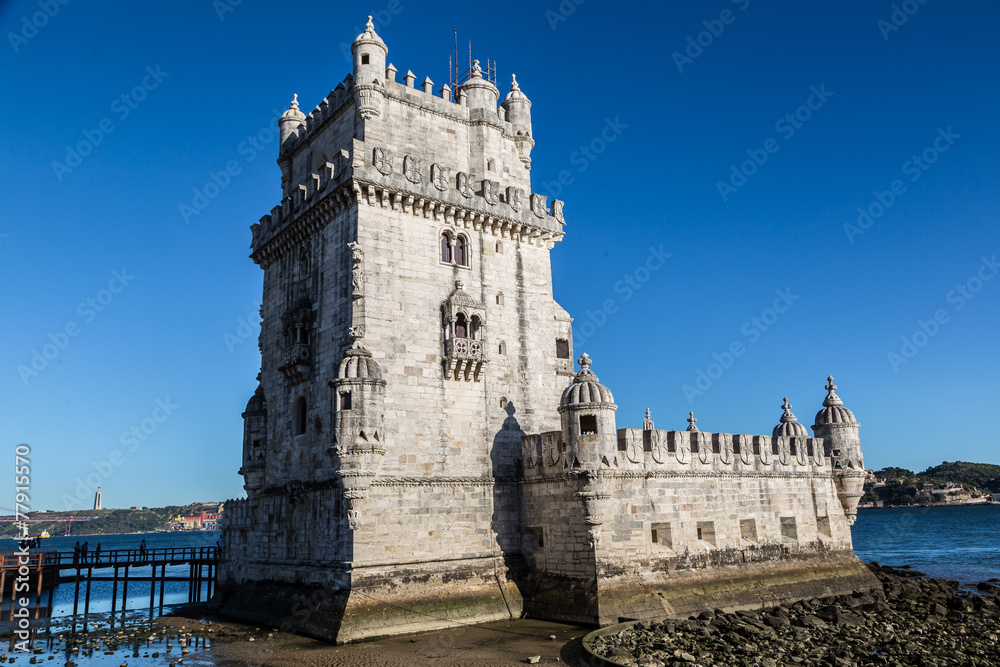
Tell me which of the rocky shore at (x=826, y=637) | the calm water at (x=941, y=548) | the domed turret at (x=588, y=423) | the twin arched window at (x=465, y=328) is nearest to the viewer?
the rocky shore at (x=826, y=637)

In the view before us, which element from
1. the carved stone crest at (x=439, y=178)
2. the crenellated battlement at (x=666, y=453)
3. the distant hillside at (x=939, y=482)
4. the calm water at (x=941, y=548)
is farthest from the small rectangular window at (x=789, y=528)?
the distant hillside at (x=939, y=482)

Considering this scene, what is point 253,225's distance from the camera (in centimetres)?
3494

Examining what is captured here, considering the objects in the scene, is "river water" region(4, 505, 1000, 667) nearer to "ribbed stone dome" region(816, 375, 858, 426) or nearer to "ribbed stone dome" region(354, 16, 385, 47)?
"ribbed stone dome" region(816, 375, 858, 426)

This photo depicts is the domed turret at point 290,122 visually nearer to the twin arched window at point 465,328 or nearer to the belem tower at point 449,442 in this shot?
the belem tower at point 449,442

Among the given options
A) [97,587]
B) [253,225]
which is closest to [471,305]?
[253,225]

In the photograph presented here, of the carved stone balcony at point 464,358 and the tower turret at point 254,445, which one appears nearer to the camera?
the carved stone balcony at point 464,358

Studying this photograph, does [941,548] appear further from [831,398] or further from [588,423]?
[588,423]

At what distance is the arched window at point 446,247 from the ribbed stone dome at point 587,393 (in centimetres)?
708

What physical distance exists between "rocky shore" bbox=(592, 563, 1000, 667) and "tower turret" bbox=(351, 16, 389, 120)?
20.7 m

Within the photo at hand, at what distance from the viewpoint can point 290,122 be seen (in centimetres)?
3562

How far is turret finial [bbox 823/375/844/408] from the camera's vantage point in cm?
3675

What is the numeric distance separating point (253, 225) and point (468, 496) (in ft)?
54.5

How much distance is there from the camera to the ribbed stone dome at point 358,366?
998 inches

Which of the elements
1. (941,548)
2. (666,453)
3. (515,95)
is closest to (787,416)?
(666,453)
